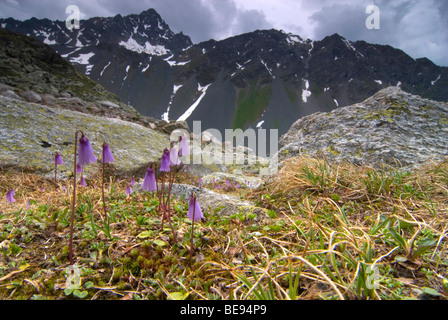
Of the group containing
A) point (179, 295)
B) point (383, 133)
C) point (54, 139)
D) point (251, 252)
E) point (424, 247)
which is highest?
point (54, 139)

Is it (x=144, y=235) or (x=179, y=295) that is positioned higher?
(x=144, y=235)

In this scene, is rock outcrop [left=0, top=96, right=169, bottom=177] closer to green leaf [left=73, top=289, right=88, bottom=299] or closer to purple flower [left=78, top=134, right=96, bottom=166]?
purple flower [left=78, top=134, right=96, bottom=166]

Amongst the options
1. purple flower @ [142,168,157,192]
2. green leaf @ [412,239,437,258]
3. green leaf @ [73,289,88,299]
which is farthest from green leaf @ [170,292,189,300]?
green leaf @ [412,239,437,258]

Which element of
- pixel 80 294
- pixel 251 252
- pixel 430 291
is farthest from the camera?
pixel 251 252

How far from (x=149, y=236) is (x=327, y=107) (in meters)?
216

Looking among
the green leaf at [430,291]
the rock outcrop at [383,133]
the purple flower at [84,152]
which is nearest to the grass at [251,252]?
the green leaf at [430,291]

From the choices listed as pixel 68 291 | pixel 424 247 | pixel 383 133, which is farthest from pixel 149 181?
pixel 383 133

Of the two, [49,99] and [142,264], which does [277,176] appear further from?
[49,99]

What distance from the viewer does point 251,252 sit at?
82.4 inches

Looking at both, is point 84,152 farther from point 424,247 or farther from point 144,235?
point 424,247

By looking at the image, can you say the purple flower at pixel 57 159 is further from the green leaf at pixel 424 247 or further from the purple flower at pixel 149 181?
the green leaf at pixel 424 247

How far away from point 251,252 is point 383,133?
4.61 m

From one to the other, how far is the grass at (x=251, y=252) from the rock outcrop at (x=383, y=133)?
1236 millimetres
